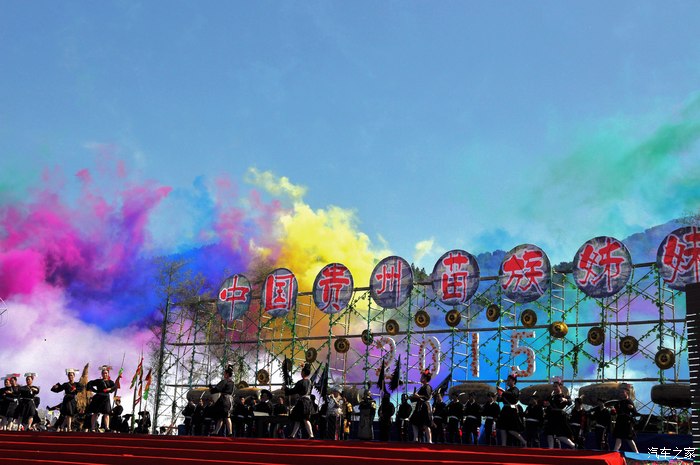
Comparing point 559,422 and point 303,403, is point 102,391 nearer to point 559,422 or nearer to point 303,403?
A: point 303,403

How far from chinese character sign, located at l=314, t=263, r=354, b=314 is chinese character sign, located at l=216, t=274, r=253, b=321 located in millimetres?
4314

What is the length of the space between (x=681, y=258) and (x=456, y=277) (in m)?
A: 8.16

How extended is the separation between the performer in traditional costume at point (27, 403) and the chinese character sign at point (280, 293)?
15848mm

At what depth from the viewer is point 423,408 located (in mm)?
18266

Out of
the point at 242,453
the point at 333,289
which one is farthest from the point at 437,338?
the point at 242,453

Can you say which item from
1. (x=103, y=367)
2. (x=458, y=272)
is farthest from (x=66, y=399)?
(x=458, y=272)

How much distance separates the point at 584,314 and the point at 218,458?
54.9 metres

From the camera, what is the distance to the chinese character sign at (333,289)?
3316 centimetres

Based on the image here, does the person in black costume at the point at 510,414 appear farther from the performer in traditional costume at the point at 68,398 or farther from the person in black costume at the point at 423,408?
the performer in traditional costume at the point at 68,398

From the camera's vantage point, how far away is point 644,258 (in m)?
64.8

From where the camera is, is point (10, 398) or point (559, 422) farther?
point (10, 398)

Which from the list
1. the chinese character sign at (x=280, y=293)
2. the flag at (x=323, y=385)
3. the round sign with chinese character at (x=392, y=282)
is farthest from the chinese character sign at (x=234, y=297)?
the flag at (x=323, y=385)

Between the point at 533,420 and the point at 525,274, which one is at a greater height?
the point at 525,274

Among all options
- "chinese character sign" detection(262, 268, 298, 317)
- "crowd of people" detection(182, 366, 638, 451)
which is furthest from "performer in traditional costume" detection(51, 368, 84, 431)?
"chinese character sign" detection(262, 268, 298, 317)
